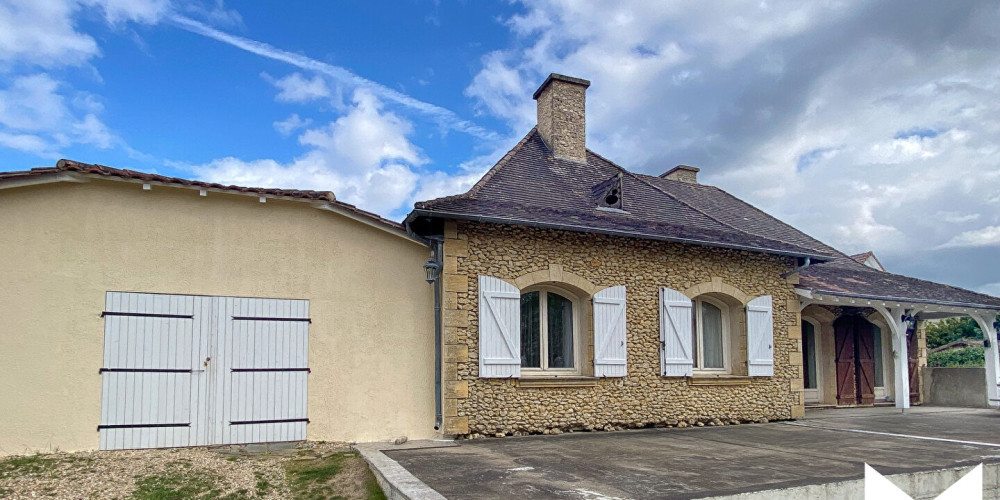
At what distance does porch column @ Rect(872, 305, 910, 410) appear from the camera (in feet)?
35.7

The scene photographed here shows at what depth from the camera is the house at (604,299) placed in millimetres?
7699

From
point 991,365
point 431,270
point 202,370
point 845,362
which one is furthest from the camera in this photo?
point 991,365

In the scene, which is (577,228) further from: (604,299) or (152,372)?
(152,372)

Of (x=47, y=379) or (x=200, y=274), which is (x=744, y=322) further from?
(x=47, y=379)

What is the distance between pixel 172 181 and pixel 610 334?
5290 mm

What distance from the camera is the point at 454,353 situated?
7.51 metres

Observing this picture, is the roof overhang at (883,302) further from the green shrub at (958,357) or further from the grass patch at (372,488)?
the green shrub at (958,357)

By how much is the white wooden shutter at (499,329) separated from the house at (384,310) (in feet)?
0.08

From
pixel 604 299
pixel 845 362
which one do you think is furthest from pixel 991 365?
pixel 604 299

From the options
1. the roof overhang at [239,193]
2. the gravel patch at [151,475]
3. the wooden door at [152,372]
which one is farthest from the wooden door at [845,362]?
the wooden door at [152,372]

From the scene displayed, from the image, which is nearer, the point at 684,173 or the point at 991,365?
the point at 991,365

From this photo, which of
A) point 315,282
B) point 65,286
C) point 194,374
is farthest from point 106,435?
point 315,282

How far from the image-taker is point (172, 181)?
21.5 feet

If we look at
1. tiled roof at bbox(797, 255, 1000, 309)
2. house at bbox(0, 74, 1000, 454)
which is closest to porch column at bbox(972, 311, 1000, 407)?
tiled roof at bbox(797, 255, 1000, 309)
